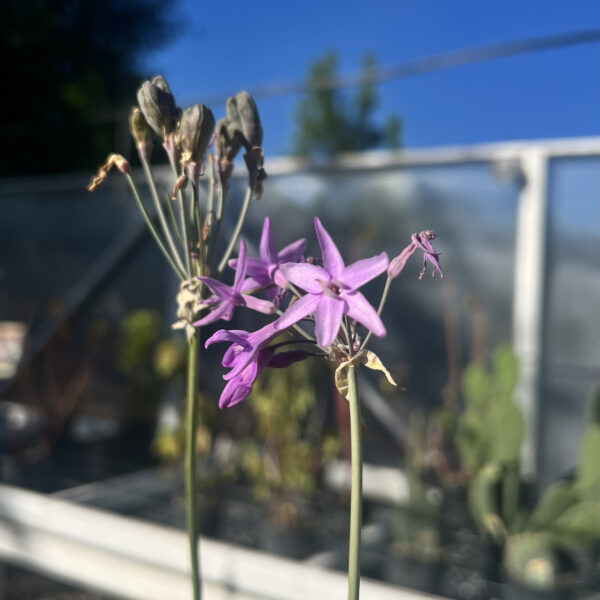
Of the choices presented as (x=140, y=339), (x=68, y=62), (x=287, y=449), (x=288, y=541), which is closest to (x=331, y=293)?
(x=288, y=541)

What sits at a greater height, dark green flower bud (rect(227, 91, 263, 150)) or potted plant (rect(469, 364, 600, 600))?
dark green flower bud (rect(227, 91, 263, 150))

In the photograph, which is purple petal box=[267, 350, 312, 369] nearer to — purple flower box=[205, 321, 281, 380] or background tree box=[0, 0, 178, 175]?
purple flower box=[205, 321, 281, 380]

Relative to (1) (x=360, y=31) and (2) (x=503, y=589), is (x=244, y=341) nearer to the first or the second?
(2) (x=503, y=589)

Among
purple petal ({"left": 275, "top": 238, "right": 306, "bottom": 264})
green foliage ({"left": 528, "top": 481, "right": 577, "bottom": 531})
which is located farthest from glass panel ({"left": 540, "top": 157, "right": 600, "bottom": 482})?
purple petal ({"left": 275, "top": 238, "right": 306, "bottom": 264})

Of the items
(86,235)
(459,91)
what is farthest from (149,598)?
(459,91)

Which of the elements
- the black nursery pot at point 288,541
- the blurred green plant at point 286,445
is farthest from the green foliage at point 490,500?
the blurred green plant at point 286,445

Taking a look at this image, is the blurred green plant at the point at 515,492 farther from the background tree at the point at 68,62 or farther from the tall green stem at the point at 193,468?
the background tree at the point at 68,62
